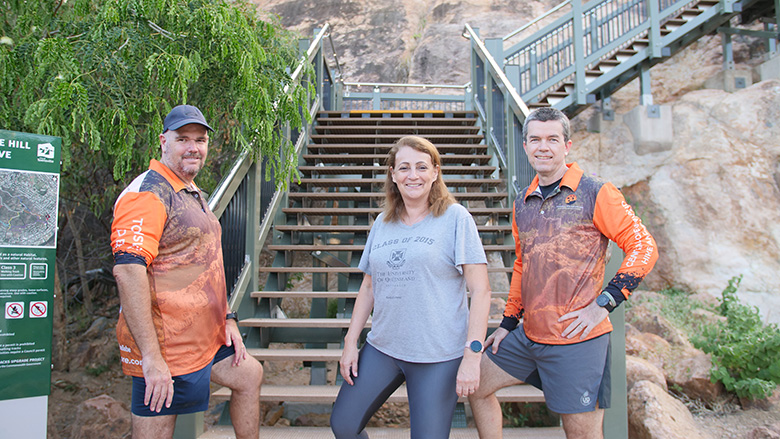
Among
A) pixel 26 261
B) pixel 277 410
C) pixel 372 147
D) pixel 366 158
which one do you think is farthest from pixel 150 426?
pixel 372 147

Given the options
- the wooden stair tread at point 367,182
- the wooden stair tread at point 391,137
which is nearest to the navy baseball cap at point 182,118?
the wooden stair tread at point 367,182

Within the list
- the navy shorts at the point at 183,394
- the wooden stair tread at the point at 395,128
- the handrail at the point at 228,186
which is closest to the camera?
the navy shorts at the point at 183,394

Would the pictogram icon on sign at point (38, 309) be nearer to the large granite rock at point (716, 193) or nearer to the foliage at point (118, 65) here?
the foliage at point (118, 65)

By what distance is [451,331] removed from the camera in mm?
1895

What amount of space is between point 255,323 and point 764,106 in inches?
279

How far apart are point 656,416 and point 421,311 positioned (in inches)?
86.6

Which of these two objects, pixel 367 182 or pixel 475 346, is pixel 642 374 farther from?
pixel 367 182

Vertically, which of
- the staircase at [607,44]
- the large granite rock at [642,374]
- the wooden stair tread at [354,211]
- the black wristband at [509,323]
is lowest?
the large granite rock at [642,374]

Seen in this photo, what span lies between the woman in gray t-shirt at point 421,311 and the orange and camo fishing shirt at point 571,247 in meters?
0.26

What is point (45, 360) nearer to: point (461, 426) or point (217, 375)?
point (217, 375)

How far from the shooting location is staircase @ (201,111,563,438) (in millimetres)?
3316

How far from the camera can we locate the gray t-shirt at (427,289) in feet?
6.19

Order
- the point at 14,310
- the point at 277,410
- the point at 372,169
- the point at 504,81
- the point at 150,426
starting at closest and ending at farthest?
1. the point at 150,426
2. the point at 14,310
3. the point at 277,410
4. the point at 504,81
5. the point at 372,169

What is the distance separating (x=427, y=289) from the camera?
1.90m
